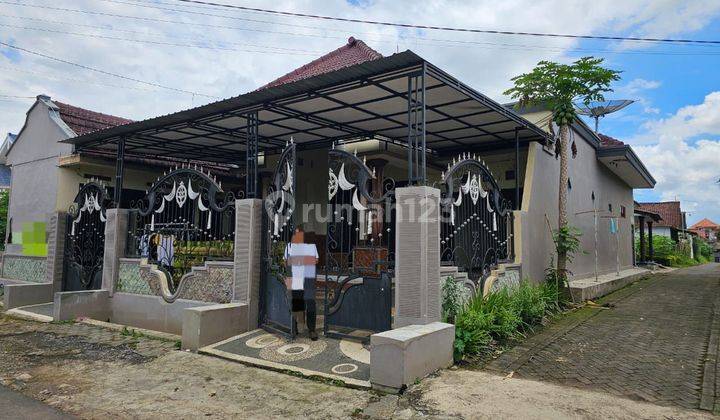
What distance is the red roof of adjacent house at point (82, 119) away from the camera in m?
12.9

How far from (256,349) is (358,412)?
256 centimetres

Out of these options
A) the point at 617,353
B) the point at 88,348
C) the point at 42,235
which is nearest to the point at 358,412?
the point at 617,353

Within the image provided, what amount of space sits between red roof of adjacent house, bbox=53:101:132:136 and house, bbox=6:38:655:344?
1.25 ft

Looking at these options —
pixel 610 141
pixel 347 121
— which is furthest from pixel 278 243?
pixel 610 141

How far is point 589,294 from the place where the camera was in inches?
408

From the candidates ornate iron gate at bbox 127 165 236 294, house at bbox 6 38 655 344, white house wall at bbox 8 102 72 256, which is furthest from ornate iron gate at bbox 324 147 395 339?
white house wall at bbox 8 102 72 256

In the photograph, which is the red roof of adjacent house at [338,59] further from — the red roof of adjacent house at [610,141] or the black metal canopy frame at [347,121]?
the red roof of adjacent house at [610,141]

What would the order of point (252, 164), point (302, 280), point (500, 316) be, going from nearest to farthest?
1. point (302, 280)
2. point (500, 316)
3. point (252, 164)

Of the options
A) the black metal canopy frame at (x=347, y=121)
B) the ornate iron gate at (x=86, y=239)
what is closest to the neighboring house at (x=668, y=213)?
the black metal canopy frame at (x=347, y=121)

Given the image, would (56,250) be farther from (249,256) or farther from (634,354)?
(634,354)

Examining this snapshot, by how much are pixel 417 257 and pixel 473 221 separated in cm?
240

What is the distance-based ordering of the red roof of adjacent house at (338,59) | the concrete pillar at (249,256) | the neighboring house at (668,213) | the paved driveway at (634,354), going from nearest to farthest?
the paved driveway at (634,354), the concrete pillar at (249,256), the red roof of adjacent house at (338,59), the neighboring house at (668,213)

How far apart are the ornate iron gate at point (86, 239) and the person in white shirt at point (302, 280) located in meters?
5.83

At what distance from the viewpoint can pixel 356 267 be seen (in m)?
6.20
